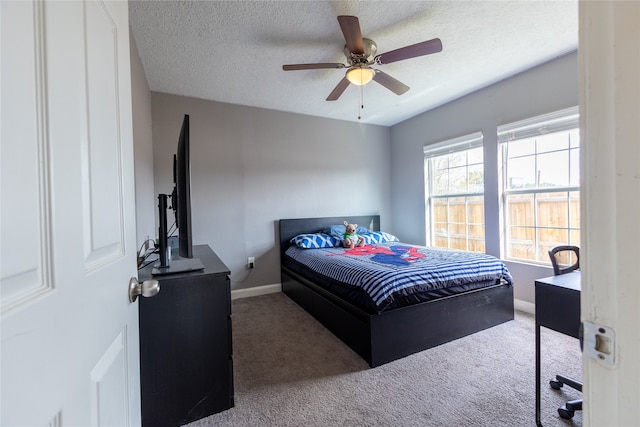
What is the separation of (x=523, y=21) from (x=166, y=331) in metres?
3.17

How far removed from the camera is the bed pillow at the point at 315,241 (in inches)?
136

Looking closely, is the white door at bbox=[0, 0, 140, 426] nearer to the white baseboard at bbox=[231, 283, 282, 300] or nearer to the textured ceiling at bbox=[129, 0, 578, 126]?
the textured ceiling at bbox=[129, 0, 578, 126]

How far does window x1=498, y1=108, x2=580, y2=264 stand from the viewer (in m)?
2.55

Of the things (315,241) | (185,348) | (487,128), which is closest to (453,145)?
(487,128)

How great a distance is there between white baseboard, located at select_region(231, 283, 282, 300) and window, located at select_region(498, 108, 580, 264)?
2861 mm

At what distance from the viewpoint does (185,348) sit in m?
1.42

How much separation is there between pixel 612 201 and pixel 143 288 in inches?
39.9

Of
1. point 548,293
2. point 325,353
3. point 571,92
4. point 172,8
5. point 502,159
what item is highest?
point 172,8

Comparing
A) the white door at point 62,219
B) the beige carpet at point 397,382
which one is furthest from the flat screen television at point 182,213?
the beige carpet at point 397,382

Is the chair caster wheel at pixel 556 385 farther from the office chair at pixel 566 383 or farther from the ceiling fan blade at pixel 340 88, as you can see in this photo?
the ceiling fan blade at pixel 340 88

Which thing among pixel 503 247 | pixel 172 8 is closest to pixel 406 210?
pixel 503 247

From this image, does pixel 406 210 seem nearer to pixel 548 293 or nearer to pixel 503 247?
pixel 503 247

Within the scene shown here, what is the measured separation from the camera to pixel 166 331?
138 centimetres

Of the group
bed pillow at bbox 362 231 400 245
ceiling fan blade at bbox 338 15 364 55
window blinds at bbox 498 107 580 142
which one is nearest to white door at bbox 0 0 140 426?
ceiling fan blade at bbox 338 15 364 55
